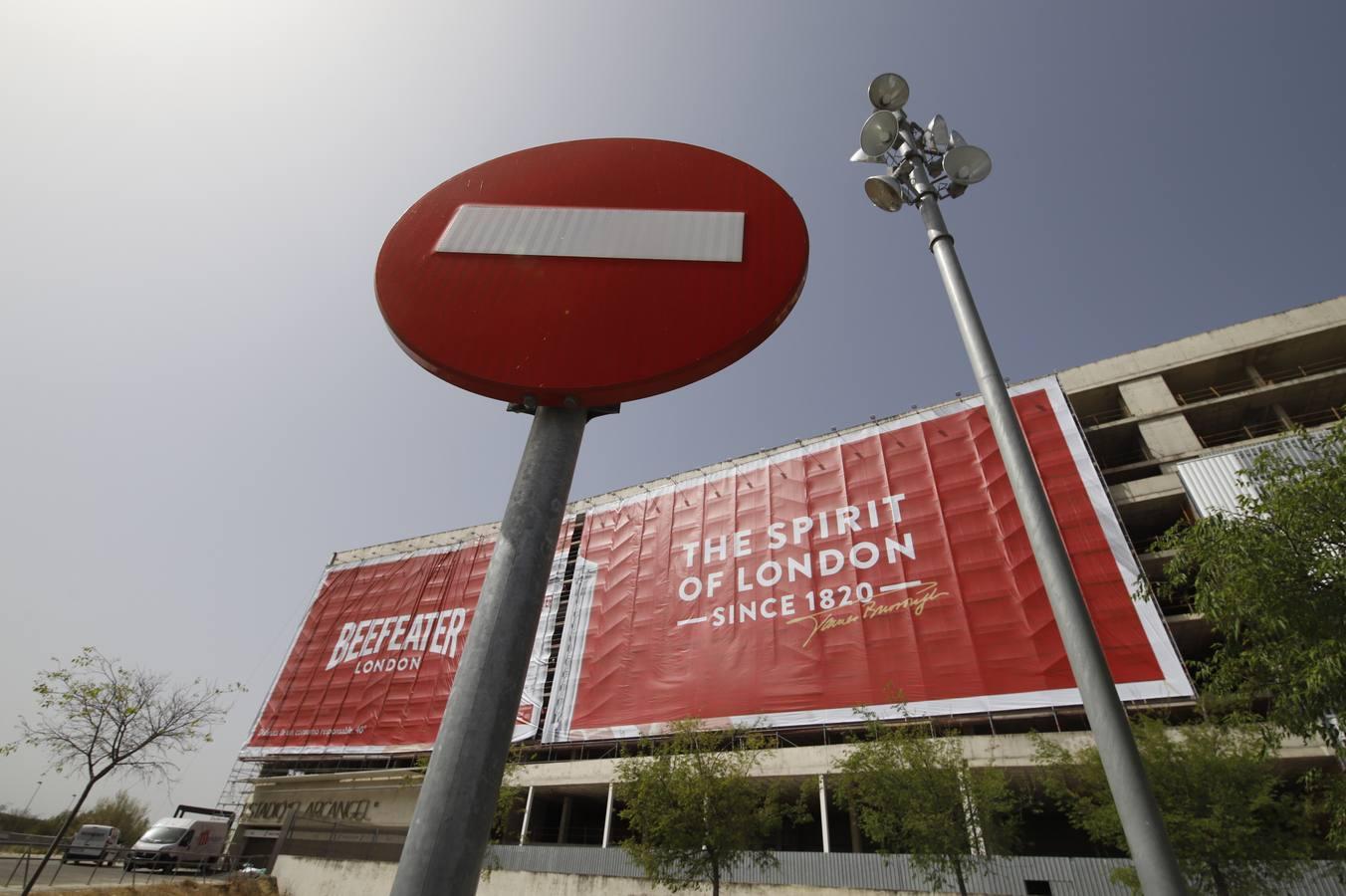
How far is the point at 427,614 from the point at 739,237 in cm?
3594

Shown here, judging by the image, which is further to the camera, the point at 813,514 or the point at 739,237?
the point at 813,514

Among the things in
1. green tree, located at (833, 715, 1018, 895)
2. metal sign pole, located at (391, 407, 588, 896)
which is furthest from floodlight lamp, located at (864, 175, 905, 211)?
green tree, located at (833, 715, 1018, 895)

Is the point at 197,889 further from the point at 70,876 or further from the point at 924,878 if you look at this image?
the point at 924,878

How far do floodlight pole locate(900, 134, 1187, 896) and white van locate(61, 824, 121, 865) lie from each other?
27.9 metres

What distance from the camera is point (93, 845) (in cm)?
2047

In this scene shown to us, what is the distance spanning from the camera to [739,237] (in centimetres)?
238

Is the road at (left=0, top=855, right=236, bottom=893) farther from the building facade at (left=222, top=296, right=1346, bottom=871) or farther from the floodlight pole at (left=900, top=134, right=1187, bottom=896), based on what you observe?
the floodlight pole at (left=900, top=134, right=1187, bottom=896)

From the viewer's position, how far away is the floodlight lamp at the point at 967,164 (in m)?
5.70

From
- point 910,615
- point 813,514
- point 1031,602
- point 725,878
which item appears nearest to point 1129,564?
point 1031,602

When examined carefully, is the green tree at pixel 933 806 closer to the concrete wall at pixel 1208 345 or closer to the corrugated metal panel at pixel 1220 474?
the corrugated metal panel at pixel 1220 474

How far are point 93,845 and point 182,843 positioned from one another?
99.1 inches

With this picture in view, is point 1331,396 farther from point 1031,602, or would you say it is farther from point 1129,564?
point 1031,602

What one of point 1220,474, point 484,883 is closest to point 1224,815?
point 1220,474
